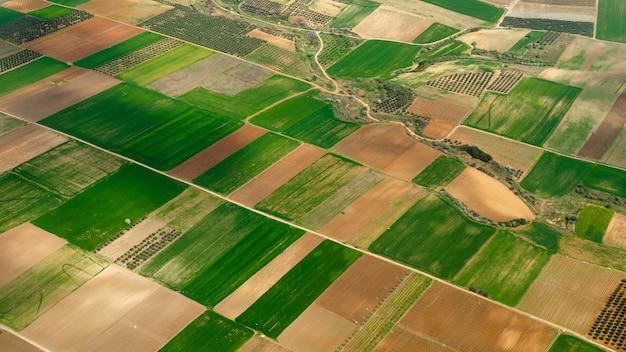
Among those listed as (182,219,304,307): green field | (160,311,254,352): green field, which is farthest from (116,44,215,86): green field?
(160,311,254,352): green field

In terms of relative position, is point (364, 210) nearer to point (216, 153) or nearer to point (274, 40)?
point (216, 153)

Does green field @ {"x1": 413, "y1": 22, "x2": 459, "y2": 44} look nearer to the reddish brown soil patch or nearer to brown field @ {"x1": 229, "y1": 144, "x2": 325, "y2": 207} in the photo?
the reddish brown soil patch

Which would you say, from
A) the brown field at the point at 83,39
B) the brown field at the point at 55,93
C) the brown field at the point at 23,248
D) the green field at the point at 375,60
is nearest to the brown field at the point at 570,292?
the green field at the point at 375,60

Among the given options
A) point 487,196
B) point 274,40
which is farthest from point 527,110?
point 274,40

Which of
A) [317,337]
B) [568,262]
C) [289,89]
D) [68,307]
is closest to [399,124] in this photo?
[289,89]

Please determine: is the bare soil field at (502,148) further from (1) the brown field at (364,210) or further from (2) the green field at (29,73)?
(2) the green field at (29,73)

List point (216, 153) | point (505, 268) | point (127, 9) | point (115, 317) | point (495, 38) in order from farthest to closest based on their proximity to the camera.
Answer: point (127, 9) < point (495, 38) < point (216, 153) < point (505, 268) < point (115, 317)

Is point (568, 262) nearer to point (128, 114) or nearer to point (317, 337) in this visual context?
point (317, 337)
